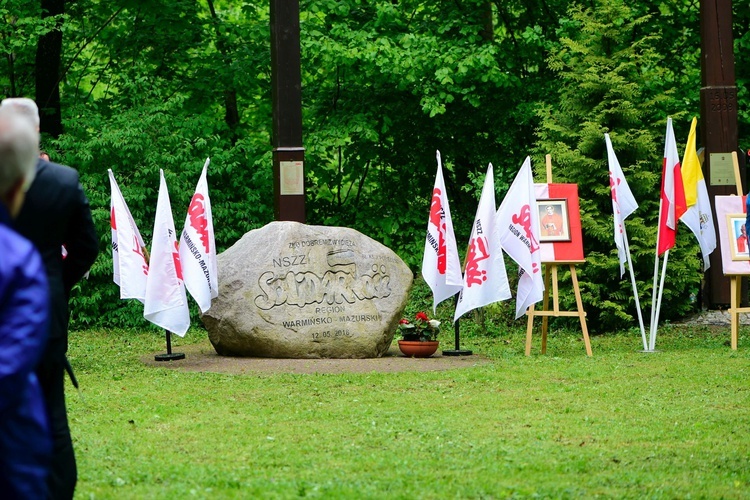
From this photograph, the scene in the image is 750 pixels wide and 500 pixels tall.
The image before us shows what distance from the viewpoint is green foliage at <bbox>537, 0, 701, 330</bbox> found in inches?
580

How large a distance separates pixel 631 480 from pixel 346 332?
6154 millimetres

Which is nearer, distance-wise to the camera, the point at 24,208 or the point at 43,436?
the point at 43,436

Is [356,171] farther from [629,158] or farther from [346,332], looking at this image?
[346,332]

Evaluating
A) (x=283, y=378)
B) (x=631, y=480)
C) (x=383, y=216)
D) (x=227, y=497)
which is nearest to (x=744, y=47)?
(x=383, y=216)

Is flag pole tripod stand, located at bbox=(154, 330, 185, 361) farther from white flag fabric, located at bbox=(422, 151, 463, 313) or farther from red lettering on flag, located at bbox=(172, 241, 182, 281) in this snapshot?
white flag fabric, located at bbox=(422, 151, 463, 313)

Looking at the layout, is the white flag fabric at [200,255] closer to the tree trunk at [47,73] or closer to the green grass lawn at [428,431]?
the green grass lawn at [428,431]

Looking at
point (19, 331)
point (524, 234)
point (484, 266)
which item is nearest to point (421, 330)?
point (484, 266)

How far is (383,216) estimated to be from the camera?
1861cm

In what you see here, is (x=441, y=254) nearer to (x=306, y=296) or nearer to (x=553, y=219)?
(x=553, y=219)

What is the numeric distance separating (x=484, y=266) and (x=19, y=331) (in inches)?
365

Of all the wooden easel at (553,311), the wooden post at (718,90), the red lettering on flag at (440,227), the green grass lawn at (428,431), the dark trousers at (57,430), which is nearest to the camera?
the dark trousers at (57,430)

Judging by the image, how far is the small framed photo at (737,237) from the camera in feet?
41.0

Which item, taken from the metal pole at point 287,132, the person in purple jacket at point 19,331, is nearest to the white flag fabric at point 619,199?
the metal pole at point 287,132

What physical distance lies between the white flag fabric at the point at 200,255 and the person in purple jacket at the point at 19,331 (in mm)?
8341
